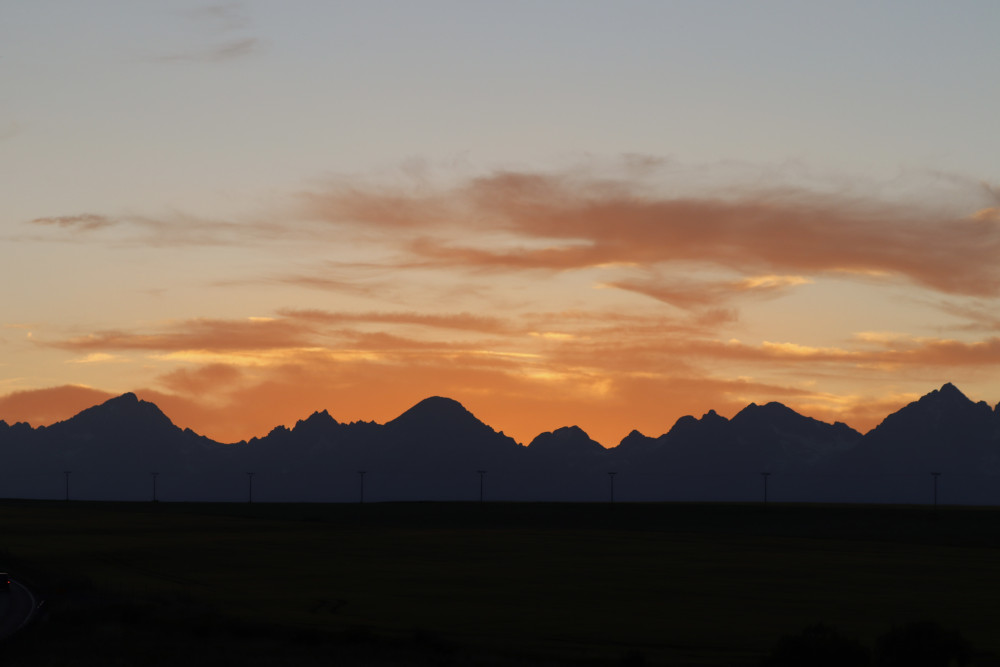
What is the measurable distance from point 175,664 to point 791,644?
27684 mm

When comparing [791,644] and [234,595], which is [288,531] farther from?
[791,644]

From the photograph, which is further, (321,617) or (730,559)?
(730,559)

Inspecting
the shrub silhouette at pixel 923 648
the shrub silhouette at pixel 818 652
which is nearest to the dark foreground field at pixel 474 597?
the shrub silhouette at pixel 818 652

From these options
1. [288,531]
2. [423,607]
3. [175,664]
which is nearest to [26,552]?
[288,531]

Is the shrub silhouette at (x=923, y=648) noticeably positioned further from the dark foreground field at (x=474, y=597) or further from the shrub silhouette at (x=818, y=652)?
the dark foreground field at (x=474, y=597)

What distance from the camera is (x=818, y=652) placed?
5228 cm

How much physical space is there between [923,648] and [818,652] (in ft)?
15.2

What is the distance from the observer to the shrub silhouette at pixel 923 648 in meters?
52.0

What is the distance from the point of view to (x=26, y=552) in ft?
448

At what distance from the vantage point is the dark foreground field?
60.5 meters

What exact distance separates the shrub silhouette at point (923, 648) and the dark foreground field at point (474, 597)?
905 centimetres

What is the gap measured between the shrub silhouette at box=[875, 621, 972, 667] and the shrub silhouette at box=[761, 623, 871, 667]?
3.20 feet

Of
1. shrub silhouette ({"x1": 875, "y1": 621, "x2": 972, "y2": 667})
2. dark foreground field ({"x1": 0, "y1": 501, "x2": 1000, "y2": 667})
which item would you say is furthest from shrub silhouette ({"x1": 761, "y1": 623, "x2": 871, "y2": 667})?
dark foreground field ({"x1": 0, "y1": 501, "x2": 1000, "y2": 667})

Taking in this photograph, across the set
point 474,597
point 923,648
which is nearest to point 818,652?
point 923,648
